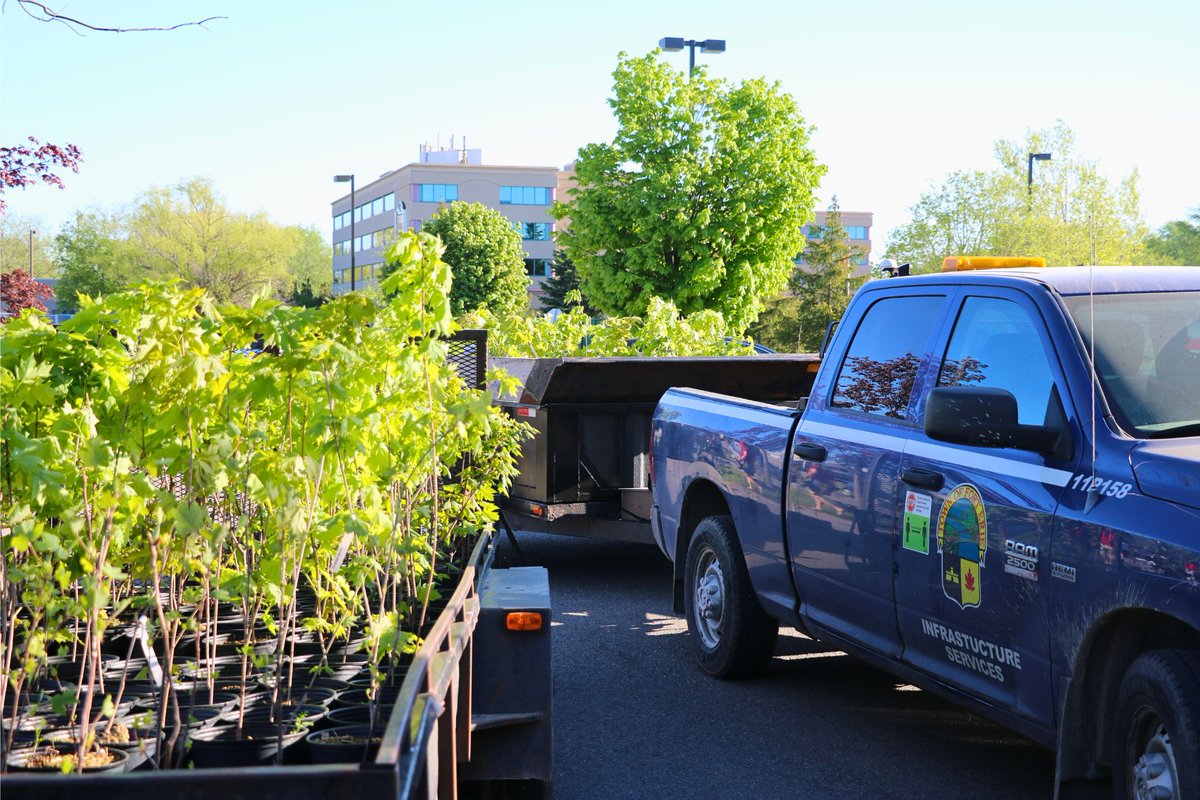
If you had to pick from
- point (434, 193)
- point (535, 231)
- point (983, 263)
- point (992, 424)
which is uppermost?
point (434, 193)

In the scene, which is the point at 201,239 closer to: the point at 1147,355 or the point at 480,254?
the point at 480,254

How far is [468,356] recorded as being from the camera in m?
7.59

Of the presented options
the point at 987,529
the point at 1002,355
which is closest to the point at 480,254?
the point at 1002,355

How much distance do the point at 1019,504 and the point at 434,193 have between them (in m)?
117

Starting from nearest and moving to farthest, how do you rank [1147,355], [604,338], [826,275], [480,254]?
[1147,355]
[604,338]
[826,275]
[480,254]

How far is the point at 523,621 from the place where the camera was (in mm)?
4555

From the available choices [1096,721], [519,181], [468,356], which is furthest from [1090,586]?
[519,181]

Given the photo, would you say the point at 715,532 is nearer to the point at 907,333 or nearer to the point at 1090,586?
the point at 907,333

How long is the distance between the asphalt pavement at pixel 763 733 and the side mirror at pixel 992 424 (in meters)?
1.74

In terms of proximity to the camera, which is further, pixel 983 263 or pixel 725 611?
pixel 725 611

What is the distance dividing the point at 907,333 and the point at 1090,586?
1783mm

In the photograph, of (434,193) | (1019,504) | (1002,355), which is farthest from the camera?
(434,193)

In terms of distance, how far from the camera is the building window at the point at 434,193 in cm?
11794

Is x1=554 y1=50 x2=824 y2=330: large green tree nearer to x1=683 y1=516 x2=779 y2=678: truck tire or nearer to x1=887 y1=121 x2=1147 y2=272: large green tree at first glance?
x1=887 y1=121 x2=1147 y2=272: large green tree
